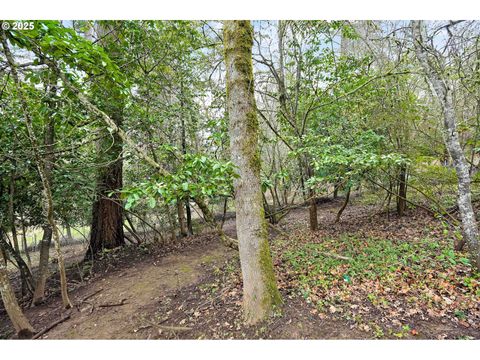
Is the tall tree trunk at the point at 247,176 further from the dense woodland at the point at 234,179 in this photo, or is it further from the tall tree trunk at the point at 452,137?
the tall tree trunk at the point at 452,137

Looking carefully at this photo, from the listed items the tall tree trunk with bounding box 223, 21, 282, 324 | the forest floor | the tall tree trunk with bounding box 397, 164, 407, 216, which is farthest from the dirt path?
→ the tall tree trunk with bounding box 397, 164, 407, 216

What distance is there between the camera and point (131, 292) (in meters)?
3.55

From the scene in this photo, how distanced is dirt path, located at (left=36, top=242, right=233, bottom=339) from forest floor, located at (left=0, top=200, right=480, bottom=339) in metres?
0.02

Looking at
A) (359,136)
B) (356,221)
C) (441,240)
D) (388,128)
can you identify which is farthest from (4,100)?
(356,221)

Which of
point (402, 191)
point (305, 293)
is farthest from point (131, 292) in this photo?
point (402, 191)

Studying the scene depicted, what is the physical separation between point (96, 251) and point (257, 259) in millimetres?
4700

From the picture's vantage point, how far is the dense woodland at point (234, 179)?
2180 millimetres

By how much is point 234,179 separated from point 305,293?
1.59 m

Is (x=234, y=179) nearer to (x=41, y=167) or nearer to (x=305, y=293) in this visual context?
(x=305, y=293)

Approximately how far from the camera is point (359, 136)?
4.32 metres

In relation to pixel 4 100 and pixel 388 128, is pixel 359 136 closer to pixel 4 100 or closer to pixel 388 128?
pixel 388 128

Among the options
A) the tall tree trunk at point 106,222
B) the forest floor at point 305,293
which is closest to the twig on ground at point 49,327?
the forest floor at point 305,293

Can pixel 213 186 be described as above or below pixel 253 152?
below

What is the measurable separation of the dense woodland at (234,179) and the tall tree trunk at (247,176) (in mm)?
15
